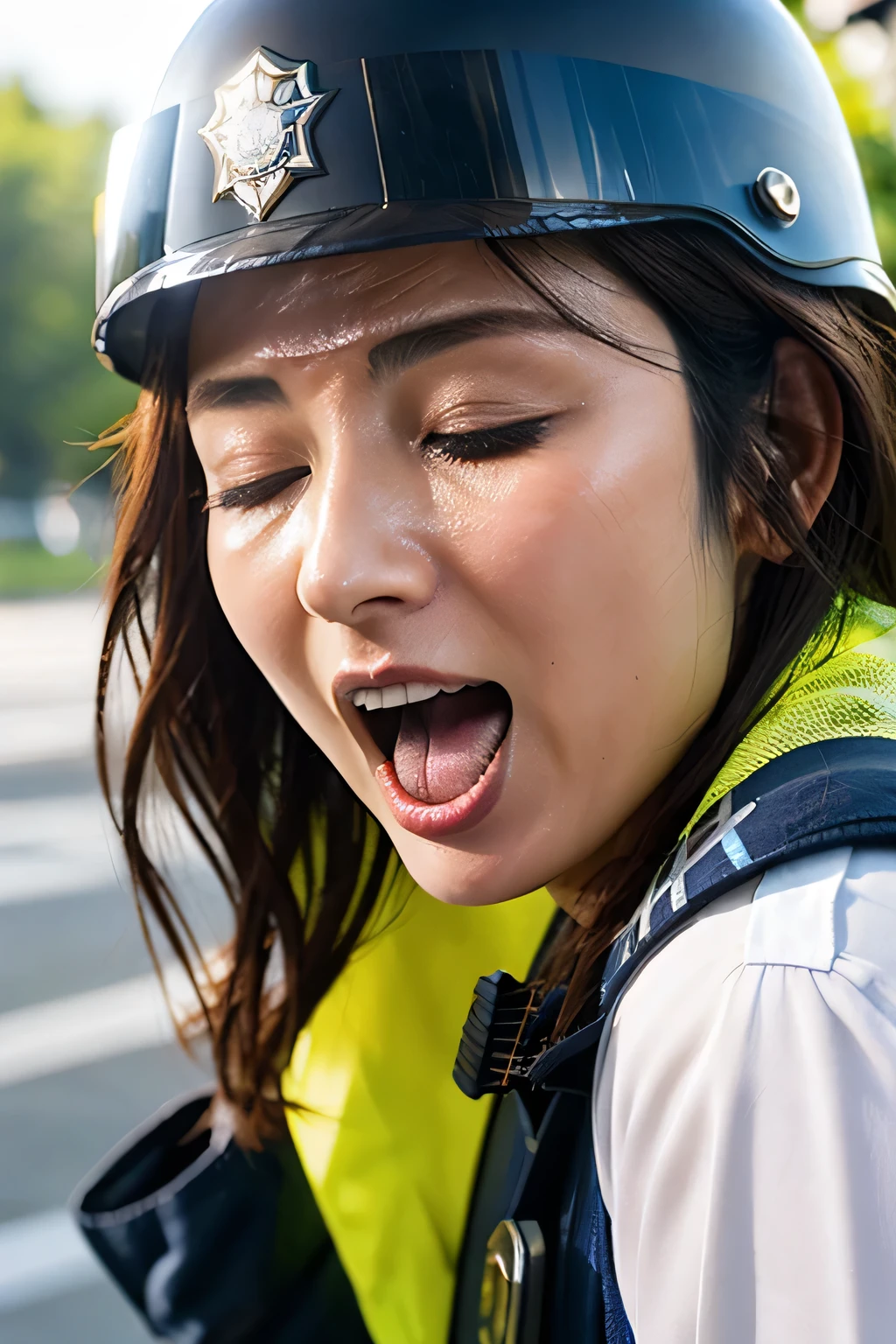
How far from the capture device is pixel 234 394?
145 cm

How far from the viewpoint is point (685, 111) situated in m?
1.35

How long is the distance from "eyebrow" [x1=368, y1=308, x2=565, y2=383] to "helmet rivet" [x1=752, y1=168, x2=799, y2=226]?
283 mm

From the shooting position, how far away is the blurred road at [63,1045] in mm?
3578

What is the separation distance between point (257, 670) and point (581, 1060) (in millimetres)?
936

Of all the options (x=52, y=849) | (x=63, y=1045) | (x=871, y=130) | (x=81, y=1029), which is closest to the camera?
(x=871, y=130)

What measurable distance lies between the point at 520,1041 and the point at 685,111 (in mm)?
1034

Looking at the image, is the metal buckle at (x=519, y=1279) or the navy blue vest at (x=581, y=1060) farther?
the metal buckle at (x=519, y=1279)

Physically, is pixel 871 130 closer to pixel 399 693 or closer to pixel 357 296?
pixel 357 296

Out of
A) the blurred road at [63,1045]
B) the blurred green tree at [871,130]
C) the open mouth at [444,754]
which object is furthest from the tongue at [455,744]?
the blurred green tree at [871,130]

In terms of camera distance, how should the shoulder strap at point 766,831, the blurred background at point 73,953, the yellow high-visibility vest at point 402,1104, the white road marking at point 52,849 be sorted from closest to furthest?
the shoulder strap at point 766,831 → the yellow high-visibility vest at point 402,1104 → the blurred background at point 73,953 → the white road marking at point 52,849

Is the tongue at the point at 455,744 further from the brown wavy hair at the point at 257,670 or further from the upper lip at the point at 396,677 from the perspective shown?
the brown wavy hair at the point at 257,670

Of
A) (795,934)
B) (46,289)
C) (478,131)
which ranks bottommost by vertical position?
(795,934)

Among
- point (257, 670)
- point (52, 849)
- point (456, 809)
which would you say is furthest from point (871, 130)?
point (52, 849)

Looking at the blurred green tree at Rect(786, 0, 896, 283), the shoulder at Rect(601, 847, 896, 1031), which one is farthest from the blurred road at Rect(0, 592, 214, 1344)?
the blurred green tree at Rect(786, 0, 896, 283)
